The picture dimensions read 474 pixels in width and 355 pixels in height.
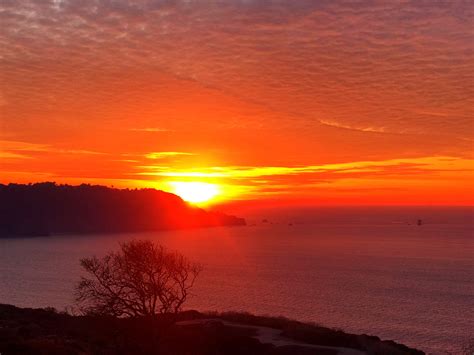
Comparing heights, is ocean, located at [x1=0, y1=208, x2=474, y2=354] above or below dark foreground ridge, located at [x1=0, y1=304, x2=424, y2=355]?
below

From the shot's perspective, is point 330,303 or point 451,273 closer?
point 330,303

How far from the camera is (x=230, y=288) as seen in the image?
5217 inches

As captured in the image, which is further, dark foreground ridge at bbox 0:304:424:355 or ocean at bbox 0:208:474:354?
A: ocean at bbox 0:208:474:354

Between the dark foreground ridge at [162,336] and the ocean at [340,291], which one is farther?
the ocean at [340,291]

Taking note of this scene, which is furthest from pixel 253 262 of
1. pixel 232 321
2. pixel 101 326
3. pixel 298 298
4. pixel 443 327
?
pixel 101 326

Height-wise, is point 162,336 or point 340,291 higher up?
point 162,336

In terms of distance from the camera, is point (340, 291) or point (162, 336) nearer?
point (162, 336)

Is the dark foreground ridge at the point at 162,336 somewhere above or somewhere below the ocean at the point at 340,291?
above

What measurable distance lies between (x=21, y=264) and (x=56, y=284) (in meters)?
54.2

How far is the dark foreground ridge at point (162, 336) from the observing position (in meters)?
39.6

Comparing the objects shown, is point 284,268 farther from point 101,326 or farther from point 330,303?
point 101,326

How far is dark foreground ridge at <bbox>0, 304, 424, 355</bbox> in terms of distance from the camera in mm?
39562

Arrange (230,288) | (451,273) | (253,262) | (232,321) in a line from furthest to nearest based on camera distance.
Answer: (253,262), (451,273), (230,288), (232,321)

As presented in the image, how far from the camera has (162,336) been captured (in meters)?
43.9
